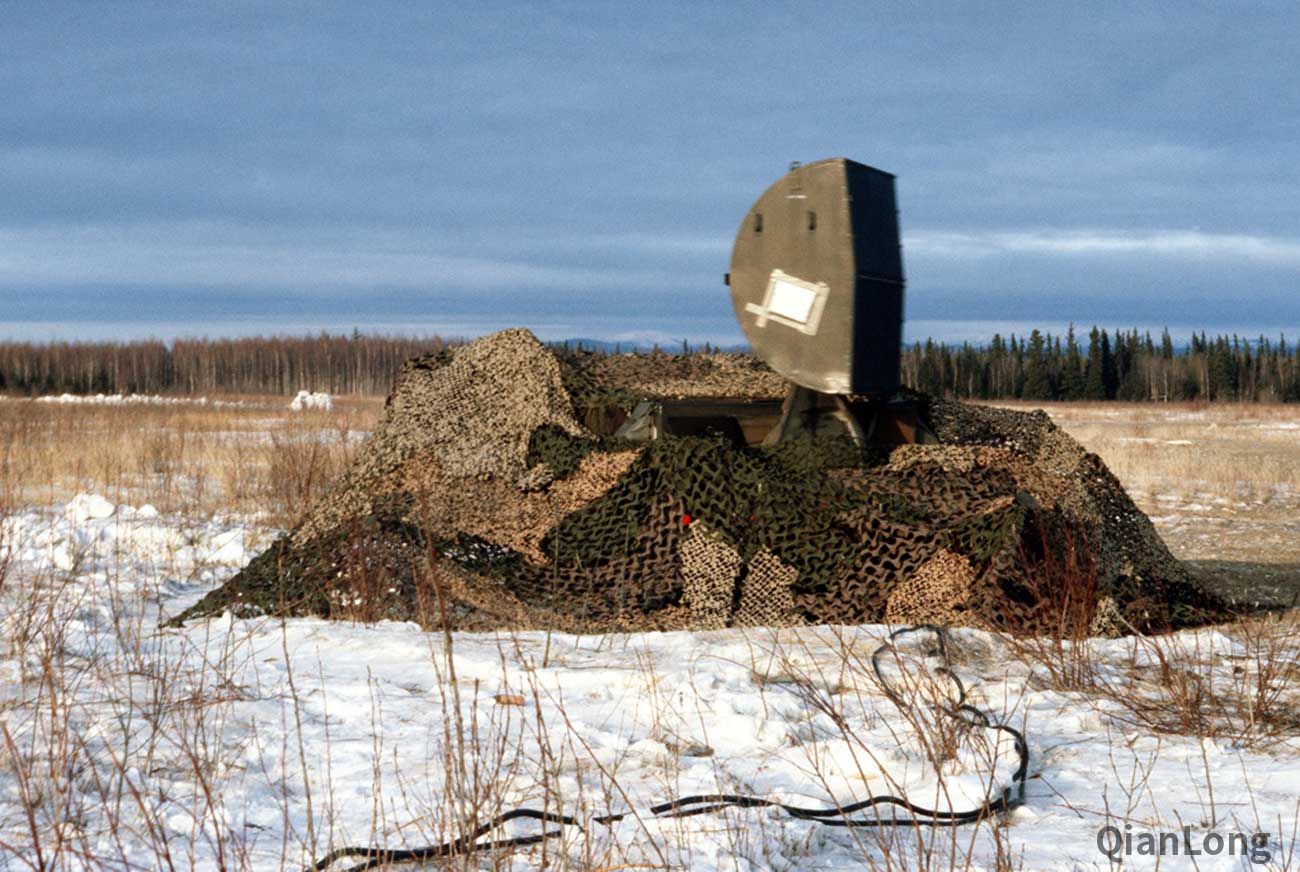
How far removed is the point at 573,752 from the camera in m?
3.81

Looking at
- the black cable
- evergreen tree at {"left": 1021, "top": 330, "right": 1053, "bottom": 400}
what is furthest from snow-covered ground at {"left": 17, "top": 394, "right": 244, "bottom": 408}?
evergreen tree at {"left": 1021, "top": 330, "right": 1053, "bottom": 400}

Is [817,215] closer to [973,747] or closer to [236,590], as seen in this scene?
[973,747]

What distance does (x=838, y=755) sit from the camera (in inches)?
166

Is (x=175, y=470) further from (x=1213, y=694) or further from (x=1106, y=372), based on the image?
(x=1106, y=372)

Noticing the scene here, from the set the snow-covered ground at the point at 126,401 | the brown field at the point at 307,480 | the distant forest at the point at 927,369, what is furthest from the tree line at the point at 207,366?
the brown field at the point at 307,480

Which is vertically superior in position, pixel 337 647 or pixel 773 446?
pixel 773 446

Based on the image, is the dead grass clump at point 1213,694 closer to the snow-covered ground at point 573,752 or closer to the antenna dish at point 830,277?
the snow-covered ground at point 573,752

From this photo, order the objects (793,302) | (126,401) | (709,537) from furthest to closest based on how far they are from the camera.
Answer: (126,401), (793,302), (709,537)

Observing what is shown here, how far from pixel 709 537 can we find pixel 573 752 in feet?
9.11

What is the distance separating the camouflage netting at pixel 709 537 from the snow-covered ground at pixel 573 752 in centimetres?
26

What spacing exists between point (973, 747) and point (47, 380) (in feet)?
304

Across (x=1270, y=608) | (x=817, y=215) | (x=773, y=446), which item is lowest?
(x=1270, y=608)

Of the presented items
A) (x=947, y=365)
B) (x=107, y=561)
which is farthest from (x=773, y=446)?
(x=947, y=365)

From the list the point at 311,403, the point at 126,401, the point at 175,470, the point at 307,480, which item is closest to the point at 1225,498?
the point at 307,480
